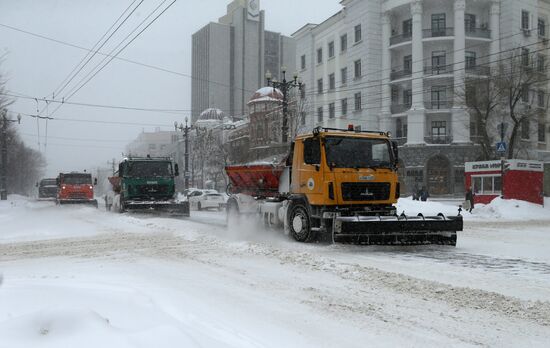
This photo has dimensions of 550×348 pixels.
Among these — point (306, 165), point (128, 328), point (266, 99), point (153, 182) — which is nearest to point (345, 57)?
point (266, 99)

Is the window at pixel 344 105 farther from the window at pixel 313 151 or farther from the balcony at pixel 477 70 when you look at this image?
the window at pixel 313 151

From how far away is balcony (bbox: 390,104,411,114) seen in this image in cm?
4847

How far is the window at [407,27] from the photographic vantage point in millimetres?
48375

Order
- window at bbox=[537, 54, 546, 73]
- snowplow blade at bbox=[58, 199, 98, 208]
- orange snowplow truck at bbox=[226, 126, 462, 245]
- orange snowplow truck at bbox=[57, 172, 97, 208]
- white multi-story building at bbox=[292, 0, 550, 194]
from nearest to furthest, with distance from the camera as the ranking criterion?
orange snowplow truck at bbox=[226, 126, 462, 245], snowplow blade at bbox=[58, 199, 98, 208], orange snowplow truck at bbox=[57, 172, 97, 208], window at bbox=[537, 54, 546, 73], white multi-story building at bbox=[292, 0, 550, 194]

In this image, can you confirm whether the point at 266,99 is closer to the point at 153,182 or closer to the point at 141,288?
the point at 153,182

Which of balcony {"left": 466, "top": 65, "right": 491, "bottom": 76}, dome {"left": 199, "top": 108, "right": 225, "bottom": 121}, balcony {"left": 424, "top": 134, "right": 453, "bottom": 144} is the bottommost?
balcony {"left": 424, "top": 134, "right": 453, "bottom": 144}

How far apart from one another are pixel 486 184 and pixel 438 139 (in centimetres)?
1802

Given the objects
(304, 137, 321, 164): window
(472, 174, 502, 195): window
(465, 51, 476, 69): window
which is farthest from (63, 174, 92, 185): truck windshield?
(465, 51, 476, 69): window

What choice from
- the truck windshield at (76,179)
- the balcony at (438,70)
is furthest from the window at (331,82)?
the truck windshield at (76,179)

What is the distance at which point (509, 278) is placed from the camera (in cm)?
780

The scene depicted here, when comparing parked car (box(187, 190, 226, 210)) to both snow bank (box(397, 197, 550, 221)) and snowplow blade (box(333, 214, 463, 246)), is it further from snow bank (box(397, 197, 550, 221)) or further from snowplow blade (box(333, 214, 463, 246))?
snowplow blade (box(333, 214, 463, 246))

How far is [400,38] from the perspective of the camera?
4875cm

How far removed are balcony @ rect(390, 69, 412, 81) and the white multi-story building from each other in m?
0.09

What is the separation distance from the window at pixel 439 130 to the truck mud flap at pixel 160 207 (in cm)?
2964
